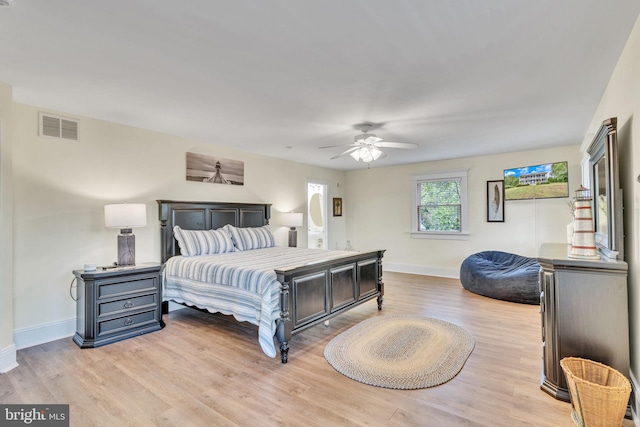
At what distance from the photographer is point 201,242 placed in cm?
422

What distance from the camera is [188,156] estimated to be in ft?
15.1

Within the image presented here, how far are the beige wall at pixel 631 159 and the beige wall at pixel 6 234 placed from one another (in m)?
4.65

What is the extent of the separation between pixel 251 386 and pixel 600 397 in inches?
86.9

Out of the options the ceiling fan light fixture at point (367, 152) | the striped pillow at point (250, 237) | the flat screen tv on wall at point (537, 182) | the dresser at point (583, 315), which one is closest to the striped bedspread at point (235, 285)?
the striped pillow at point (250, 237)

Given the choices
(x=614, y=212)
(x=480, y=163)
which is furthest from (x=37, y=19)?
(x=480, y=163)

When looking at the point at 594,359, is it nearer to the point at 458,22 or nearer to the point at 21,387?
the point at 458,22

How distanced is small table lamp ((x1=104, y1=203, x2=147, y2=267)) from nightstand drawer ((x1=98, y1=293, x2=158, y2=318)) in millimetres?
436

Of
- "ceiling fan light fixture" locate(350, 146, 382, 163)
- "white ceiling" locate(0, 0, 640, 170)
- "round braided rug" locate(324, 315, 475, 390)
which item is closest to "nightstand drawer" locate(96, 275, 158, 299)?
"white ceiling" locate(0, 0, 640, 170)

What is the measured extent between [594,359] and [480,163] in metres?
4.58

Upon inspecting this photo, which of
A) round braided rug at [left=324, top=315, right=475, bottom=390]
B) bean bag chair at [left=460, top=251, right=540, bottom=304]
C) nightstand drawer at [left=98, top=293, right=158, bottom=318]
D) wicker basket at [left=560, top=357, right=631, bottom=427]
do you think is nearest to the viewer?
wicker basket at [left=560, top=357, right=631, bottom=427]

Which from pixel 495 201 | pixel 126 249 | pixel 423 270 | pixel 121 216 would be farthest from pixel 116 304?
pixel 495 201

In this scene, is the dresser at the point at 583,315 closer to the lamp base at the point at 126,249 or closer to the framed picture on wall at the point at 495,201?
the framed picture on wall at the point at 495,201

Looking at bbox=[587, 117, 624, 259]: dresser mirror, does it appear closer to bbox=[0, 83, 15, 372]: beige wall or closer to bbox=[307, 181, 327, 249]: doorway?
bbox=[0, 83, 15, 372]: beige wall

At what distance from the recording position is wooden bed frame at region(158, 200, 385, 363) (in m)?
2.90
